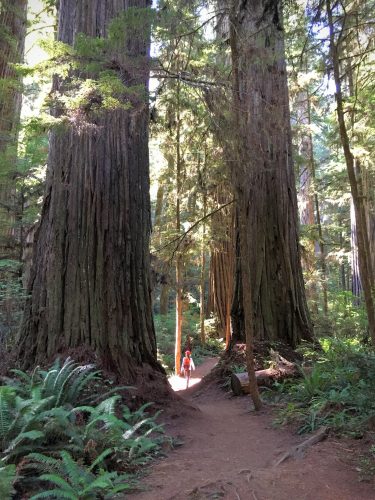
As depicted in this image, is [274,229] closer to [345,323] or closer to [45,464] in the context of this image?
[345,323]

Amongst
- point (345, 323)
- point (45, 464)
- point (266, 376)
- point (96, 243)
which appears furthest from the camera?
point (345, 323)

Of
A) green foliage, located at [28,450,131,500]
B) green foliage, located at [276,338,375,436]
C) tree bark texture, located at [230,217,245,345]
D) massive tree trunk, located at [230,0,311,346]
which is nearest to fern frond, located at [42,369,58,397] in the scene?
green foliage, located at [28,450,131,500]

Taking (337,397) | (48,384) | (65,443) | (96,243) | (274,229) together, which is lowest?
(65,443)

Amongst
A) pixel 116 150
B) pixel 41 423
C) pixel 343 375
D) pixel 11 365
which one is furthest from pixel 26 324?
pixel 343 375

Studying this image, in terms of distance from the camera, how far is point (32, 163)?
965 cm

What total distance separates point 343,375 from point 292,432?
1120 millimetres

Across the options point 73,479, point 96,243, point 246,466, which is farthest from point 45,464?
point 96,243

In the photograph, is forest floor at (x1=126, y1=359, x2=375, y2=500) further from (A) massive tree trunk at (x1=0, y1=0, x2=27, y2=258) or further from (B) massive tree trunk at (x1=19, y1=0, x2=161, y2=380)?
(A) massive tree trunk at (x1=0, y1=0, x2=27, y2=258)

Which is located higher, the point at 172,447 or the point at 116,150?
the point at 116,150

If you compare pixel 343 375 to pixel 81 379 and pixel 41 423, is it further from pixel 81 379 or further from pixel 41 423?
pixel 41 423

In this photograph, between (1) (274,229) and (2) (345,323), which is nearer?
(1) (274,229)

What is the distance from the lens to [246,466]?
419cm

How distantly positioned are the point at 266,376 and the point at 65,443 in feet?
14.0

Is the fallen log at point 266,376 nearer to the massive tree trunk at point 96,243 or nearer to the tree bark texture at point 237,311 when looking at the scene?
the tree bark texture at point 237,311
